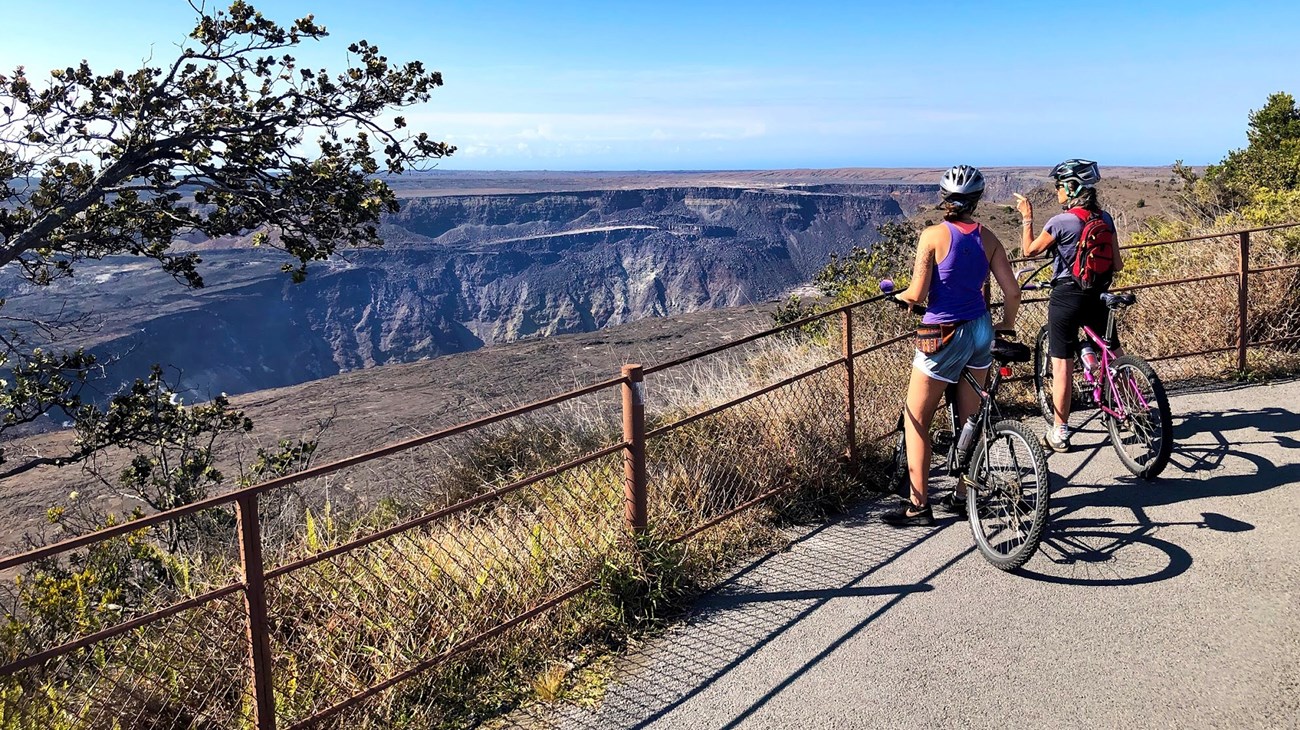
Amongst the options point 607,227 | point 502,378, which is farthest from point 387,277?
point 502,378

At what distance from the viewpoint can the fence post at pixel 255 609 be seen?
9.71 ft

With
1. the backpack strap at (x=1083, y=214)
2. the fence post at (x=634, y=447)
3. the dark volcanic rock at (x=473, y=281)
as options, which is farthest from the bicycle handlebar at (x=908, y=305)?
the dark volcanic rock at (x=473, y=281)

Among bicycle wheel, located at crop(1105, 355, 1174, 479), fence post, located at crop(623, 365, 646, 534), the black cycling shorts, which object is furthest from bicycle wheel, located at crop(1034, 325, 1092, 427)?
fence post, located at crop(623, 365, 646, 534)

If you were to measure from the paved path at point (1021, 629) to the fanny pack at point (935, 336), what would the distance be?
1.11m

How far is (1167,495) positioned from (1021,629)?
77.6 inches

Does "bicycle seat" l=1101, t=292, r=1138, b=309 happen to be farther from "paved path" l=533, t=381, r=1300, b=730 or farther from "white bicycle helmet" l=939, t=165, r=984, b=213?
"white bicycle helmet" l=939, t=165, r=984, b=213

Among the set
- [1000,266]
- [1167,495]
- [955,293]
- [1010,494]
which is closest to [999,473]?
[1010,494]

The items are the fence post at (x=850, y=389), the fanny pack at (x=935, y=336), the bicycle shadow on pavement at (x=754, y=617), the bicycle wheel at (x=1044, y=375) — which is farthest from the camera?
the bicycle wheel at (x=1044, y=375)

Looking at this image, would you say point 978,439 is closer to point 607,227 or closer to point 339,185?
point 339,185

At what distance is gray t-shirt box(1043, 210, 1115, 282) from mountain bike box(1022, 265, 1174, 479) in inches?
8.4

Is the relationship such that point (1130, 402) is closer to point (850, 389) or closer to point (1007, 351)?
point (1007, 351)

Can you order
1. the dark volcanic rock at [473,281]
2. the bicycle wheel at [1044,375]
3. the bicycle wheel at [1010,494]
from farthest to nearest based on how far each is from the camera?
the dark volcanic rock at [473,281] → the bicycle wheel at [1044,375] → the bicycle wheel at [1010,494]

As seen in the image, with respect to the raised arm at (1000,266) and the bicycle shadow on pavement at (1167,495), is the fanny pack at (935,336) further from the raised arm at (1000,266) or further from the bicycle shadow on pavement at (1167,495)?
the bicycle shadow on pavement at (1167,495)

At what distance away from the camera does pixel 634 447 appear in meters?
4.27
